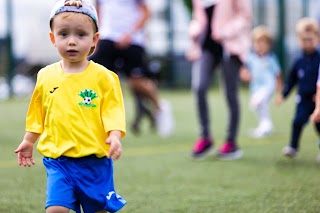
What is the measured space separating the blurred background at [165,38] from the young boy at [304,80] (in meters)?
11.8

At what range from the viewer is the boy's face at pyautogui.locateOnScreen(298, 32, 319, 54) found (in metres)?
5.87

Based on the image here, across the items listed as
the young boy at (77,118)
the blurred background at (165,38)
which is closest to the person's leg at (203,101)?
the young boy at (77,118)

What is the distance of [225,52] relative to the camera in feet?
19.7

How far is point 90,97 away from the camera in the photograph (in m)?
3.01

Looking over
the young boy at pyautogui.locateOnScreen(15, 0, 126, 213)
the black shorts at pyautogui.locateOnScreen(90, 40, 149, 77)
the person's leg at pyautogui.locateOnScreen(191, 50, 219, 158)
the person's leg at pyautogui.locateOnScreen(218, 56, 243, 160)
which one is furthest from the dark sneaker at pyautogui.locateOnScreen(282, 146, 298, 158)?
the young boy at pyautogui.locateOnScreen(15, 0, 126, 213)

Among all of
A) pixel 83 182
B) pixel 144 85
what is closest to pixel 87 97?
pixel 83 182

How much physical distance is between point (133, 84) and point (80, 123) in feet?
15.7

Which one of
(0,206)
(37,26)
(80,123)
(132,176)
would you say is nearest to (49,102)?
(80,123)

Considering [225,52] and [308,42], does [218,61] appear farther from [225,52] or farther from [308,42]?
[308,42]

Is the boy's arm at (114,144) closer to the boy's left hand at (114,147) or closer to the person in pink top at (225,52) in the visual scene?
the boy's left hand at (114,147)

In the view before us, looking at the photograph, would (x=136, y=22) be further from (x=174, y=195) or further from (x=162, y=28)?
(x=162, y=28)

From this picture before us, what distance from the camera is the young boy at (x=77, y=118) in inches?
117

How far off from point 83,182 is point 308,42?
3437 millimetres

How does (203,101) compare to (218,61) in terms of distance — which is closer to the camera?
(203,101)
